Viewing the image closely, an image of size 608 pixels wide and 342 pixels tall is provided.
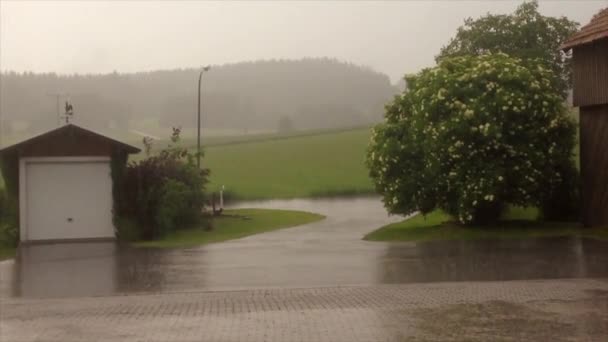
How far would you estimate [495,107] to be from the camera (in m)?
23.2

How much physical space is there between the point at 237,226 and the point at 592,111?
1187 cm

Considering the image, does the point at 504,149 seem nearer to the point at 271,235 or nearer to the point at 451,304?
the point at 271,235

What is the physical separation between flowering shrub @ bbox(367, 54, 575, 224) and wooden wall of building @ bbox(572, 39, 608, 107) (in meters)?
0.65

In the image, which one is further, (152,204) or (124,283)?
(152,204)

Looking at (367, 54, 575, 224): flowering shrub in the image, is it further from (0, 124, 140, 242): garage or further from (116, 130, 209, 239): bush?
(0, 124, 140, 242): garage

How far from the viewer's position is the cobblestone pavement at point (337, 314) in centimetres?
1123

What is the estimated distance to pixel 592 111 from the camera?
23953 mm

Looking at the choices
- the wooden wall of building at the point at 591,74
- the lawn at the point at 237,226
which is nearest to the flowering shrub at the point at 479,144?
the wooden wall of building at the point at 591,74

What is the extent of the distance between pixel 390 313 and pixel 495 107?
11.7 m

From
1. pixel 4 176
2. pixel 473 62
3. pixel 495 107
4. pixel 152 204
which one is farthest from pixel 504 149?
pixel 4 176

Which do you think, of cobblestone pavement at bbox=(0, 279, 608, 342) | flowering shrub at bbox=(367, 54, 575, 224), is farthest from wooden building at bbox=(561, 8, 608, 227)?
cobblestone pavement at bbox=(0, 279, 608, 342)

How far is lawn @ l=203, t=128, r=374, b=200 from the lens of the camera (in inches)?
2053

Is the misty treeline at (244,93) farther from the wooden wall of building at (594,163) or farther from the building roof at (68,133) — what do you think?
the wooden wall of building at (594,163)

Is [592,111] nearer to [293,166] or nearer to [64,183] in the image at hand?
[64,183]
